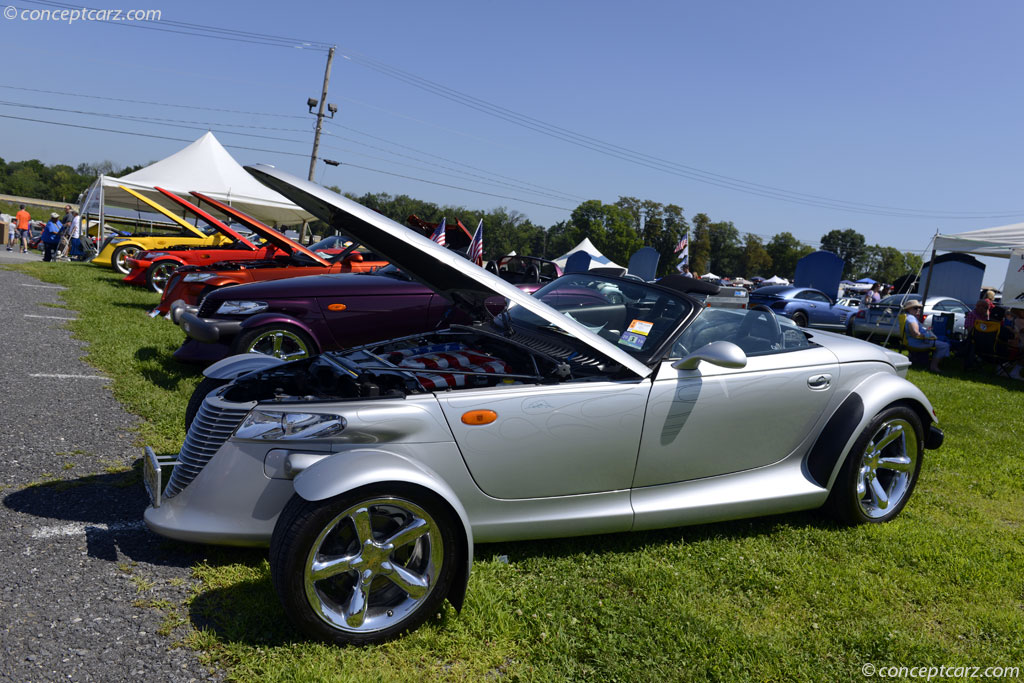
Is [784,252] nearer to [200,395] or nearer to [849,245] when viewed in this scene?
[849,245]

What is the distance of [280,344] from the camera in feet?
20.0

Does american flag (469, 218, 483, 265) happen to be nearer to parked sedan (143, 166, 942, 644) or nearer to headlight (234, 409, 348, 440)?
parked sedan (143, 166, 942, 644)

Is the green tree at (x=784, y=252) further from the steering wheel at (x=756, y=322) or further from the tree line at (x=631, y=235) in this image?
the steering wheel at (x=756, y=322)

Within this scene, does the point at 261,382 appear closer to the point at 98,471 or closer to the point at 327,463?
the point at 327,463

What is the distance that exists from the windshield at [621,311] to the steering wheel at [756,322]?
0.43 metres

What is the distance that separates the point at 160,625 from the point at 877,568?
10.8 ft

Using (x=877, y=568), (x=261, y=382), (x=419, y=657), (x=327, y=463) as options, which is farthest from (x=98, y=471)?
(x=877, y=568)

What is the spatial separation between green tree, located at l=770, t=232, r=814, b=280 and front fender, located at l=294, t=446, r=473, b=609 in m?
112

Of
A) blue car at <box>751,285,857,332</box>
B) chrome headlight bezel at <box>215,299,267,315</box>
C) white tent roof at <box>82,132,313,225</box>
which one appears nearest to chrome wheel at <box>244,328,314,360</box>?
chrome headlight bezel at <box>215,299,267,315</box>

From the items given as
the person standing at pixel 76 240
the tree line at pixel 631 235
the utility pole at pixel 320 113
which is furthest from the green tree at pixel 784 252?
the person standing at pixel 76 240

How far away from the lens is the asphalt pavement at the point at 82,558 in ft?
7.39

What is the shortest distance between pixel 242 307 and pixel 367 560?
4.44m

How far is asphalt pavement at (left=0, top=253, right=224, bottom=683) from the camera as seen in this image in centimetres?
225

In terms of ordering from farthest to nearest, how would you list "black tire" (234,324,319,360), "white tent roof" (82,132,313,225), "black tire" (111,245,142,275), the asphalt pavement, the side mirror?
1. "white tent roof" (82,132,313,225)
2. "black tire" (111,245,142,275)
3. "black tire" (234,324,319,360)
4. the side mirror
5. the asphalt pavement
